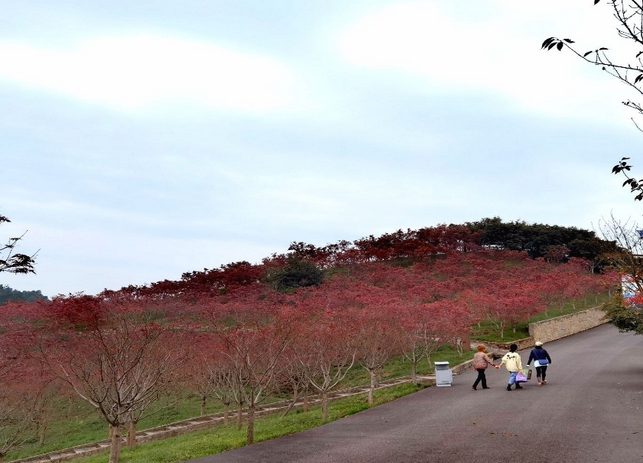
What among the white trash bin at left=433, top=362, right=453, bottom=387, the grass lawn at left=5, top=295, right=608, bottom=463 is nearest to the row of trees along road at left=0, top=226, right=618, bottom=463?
the grass lawn at left=5, top=295, right=608, bottom=463

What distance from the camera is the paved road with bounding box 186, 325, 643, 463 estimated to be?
34.6 feet

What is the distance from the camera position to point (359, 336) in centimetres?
2072

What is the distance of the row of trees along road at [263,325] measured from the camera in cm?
1564

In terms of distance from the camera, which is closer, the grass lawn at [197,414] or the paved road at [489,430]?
the paved road at [489,430]

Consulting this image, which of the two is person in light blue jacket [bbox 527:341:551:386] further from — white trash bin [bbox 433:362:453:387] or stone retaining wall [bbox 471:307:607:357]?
stone retaining wall [bbox 471:307:607:357]

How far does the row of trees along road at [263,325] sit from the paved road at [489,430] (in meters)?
1.68

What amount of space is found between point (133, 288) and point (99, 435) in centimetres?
3021

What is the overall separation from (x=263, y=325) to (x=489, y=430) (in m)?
11.2

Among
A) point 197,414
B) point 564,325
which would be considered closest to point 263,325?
point 197,414

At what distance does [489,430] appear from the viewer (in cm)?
1253

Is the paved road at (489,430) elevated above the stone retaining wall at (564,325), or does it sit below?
below

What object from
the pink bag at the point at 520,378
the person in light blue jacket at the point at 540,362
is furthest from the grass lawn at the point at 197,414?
the person in light blue jacket at the point at 540,362

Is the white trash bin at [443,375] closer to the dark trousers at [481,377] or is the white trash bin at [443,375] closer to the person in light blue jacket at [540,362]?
the dark trousers at [481,377]

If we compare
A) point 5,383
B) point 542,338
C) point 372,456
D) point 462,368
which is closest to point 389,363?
point 462,368
